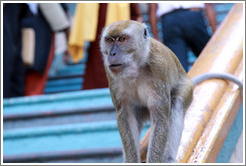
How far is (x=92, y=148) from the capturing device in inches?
123

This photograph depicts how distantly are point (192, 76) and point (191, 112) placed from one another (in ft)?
1.87

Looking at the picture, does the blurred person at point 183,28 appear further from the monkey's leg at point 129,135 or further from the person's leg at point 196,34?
the monkey's leg at point 129,135

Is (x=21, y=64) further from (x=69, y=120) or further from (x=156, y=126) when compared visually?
(x=156, y=126)

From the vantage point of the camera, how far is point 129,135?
242 centimetres

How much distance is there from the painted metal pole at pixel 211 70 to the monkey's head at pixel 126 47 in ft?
1.66

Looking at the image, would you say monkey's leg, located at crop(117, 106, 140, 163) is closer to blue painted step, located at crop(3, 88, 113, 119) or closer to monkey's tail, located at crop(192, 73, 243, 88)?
monkey's tail, located at crop(192, 73, 243, 88)

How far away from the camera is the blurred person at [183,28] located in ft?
10.3

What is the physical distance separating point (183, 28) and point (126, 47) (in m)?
1.20

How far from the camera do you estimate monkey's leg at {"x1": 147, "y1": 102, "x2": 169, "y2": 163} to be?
2.28m

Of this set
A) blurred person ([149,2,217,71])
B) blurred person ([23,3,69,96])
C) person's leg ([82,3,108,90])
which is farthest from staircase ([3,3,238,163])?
blurred person ([23,3,69,96])

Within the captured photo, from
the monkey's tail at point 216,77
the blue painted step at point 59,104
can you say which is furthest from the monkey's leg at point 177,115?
the blue painted step at point 59,104

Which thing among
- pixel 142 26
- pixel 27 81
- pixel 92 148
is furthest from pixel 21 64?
pixel 142 26

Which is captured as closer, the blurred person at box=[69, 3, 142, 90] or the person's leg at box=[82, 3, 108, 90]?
the blurred person at box=[69, 3, 142, 90]

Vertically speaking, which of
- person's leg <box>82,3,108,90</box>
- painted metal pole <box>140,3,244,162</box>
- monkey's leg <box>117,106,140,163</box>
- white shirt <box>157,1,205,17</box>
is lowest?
person's leg <box>82,3,108,90</box>
